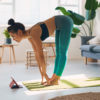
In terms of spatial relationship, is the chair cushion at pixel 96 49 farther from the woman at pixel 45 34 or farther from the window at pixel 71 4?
the window at pixel 71 4

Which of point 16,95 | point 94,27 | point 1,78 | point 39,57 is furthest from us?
point 94,27

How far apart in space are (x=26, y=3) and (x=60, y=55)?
138 inches

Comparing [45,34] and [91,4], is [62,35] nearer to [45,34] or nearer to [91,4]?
[45,34]

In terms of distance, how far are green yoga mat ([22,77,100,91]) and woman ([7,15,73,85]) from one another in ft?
0.40

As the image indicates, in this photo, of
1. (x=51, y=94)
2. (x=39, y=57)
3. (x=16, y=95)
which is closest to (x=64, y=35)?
(x=39, y=57)

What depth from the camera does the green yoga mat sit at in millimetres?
2971

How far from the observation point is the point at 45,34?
2961 millimetres

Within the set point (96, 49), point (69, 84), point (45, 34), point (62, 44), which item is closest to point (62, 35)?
point (62, 44)

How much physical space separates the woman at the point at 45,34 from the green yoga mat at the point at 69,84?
0.40 feet

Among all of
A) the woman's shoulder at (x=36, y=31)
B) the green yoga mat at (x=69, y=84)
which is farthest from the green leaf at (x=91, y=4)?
the woman's shoulder at (x=36, y=31)

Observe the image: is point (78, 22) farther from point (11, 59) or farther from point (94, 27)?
point (11, 59)

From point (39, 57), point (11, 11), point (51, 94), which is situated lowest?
point (51, 94)

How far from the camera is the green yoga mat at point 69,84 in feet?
9.75

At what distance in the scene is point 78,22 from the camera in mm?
5668
